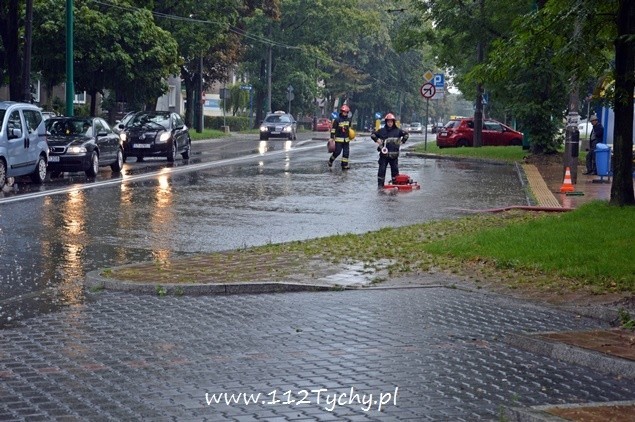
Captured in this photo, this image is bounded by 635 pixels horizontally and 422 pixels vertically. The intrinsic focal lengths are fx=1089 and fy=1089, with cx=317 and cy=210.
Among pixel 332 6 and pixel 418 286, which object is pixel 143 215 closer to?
pixel 418 286

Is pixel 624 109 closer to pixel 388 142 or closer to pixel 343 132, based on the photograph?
pixel 388 142

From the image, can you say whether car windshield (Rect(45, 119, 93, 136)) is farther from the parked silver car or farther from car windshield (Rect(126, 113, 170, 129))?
car windshield (Rect(126, 113, 170, 129))

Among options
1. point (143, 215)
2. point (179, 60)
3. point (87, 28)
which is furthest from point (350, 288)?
point (179, 60)

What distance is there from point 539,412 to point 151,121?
3089 cm

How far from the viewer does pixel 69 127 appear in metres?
28.5

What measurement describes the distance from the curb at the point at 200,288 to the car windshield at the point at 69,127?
58.2 feet

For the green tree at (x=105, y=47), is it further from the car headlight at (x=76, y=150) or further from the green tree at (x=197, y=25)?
the car headlight at (x=76, y=150)

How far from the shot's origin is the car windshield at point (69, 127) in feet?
92.7

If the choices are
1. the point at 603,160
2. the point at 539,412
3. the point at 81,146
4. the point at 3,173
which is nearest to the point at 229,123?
the point at 81,146

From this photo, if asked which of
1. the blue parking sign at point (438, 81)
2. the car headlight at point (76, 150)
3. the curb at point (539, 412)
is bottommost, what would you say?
the curb at point (539, 412)

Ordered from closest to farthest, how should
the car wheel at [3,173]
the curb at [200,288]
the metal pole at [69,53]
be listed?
the curb at [200,288] → the car wheel at [3,173] → the metal pole at [69,53]

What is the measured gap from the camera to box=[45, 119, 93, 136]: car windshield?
1112 inches

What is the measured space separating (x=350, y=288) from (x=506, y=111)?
28.9m

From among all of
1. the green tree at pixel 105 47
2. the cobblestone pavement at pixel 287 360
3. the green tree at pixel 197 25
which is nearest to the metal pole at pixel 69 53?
the green tree at pixel 105 47
